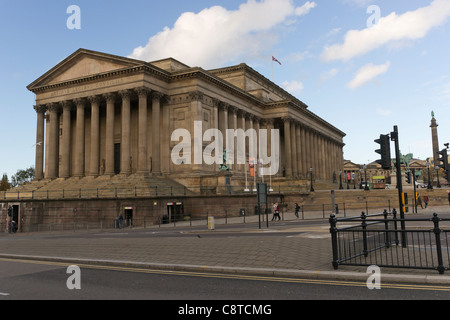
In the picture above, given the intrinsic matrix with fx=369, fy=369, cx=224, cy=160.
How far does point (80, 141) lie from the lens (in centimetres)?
5128

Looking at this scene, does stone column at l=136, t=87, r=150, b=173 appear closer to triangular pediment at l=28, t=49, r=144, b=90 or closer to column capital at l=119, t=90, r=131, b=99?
column capital at l=119, t=90, r=131, b=99

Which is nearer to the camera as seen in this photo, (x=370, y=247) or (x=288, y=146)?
(x=370, y=247)

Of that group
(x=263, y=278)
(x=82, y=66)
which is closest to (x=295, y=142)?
(x=82, y=66)

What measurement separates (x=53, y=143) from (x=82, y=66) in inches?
472

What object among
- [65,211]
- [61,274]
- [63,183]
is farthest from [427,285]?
[63,183]

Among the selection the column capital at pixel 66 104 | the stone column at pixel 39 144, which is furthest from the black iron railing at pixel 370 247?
the stone column at pixel 39 144

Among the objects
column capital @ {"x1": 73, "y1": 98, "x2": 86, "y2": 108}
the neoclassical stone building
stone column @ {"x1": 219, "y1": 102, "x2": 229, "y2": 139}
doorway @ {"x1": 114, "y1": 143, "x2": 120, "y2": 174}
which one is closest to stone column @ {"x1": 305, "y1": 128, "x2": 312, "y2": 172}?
the neoclassical stone building

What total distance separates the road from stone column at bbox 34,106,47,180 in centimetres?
4742

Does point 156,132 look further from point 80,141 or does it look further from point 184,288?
point 184,288

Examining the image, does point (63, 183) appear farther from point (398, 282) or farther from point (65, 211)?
point (398, 282)

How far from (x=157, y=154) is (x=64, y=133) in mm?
14773
